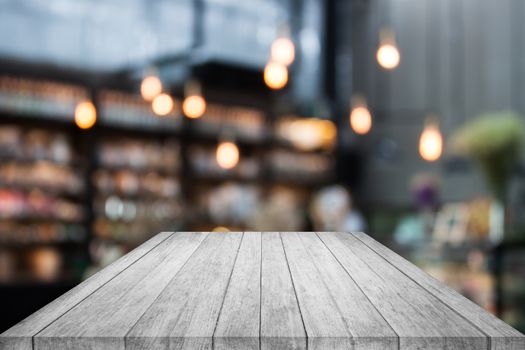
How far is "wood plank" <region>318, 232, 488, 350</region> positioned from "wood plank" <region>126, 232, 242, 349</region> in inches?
9.8

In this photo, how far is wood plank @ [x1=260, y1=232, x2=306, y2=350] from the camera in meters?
0.89

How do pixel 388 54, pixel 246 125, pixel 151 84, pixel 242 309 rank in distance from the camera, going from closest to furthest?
pixel 242 309 < pixel 388 54 < pixel 151 84 < pixel 246 125

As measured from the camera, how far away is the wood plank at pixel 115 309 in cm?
91

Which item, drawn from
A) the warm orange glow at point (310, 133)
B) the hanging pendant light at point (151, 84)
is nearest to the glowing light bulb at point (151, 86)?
the hanging pendant light at point (151, 84)

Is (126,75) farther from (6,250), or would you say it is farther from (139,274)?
(139,274)

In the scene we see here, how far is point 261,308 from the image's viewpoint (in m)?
1.01

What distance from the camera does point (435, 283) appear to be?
1.21 metres

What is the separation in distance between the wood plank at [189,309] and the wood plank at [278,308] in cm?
7

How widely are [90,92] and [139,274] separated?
596 cm

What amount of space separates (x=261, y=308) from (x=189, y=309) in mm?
110

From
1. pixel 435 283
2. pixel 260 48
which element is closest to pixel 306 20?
pixel 260 48

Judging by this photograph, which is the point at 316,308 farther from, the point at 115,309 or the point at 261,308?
the point at 115,309

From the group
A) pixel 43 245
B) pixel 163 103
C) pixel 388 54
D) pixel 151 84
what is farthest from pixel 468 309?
pixel 43 245

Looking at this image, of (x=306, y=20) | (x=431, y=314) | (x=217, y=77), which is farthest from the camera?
(x=306, y=20)
